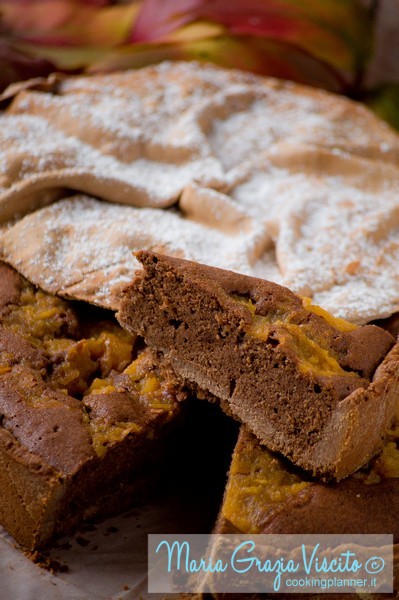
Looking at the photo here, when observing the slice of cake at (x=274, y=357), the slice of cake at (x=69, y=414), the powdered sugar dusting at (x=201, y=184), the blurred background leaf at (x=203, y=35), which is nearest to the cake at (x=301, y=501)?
the slice of cake at (x=274, y=357)

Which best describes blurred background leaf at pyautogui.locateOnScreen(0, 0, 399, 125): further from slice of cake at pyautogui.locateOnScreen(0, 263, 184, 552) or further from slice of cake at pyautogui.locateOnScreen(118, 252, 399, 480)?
slice of cake at pyautogui.locateOnScreen(118, 252, 399, 480)

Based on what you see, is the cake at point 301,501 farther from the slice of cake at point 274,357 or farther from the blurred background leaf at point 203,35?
the blurred background leaf at point 203,35

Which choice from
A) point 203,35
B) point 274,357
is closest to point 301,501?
point 274,357

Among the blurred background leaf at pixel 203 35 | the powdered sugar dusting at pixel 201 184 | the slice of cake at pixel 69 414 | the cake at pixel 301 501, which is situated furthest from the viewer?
the blurred background leaf at pixel 203 35

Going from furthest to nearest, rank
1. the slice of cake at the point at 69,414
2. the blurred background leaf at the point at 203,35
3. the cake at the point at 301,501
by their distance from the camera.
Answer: the blurred background leaf at the point at 203,35
the slice of cake at the point at 69,414
the cake at the point at 301,501

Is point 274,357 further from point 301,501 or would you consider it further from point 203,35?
point 203,35

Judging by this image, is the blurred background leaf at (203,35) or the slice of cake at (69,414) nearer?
the slice of cake at (69,414)
